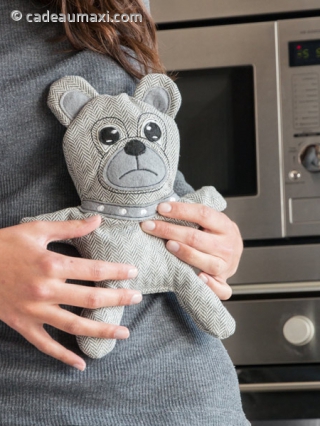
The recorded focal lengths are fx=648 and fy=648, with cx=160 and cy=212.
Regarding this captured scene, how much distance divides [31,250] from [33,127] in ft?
0.60

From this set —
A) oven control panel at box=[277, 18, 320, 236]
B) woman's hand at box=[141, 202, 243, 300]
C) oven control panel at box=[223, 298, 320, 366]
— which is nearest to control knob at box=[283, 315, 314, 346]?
oven control panel at box=[223, 298, 320, 366]

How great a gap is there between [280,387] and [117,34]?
2.64 ft

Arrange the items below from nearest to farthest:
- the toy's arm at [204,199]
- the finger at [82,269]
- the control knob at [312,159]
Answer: the finger at [82,269]
the toy's arm at [204,199]
the control knob at [312,159]

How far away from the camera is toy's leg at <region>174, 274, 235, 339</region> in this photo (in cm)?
75

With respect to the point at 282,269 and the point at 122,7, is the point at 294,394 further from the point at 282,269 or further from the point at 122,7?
the point at 122,7

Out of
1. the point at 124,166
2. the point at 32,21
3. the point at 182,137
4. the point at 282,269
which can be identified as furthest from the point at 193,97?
the point at 124,166

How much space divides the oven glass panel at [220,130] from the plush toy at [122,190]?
560 millimetres

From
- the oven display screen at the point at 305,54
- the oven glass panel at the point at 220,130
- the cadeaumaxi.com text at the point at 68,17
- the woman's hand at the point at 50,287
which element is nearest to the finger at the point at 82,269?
the woman's hand at the point at 50,287

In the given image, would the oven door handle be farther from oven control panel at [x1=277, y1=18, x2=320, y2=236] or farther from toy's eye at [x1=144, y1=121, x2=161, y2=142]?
toy's eye at [x1=144, y1=121, x2=161, y2=142]

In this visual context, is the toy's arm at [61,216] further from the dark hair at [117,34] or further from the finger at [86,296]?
the dark hair at [117,34]

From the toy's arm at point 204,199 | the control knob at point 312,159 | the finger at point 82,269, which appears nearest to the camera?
the finger at point 82,269

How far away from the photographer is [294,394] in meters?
1.33

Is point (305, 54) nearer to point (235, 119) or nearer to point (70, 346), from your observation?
point (235, 119)

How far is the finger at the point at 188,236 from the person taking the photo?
75 cm
